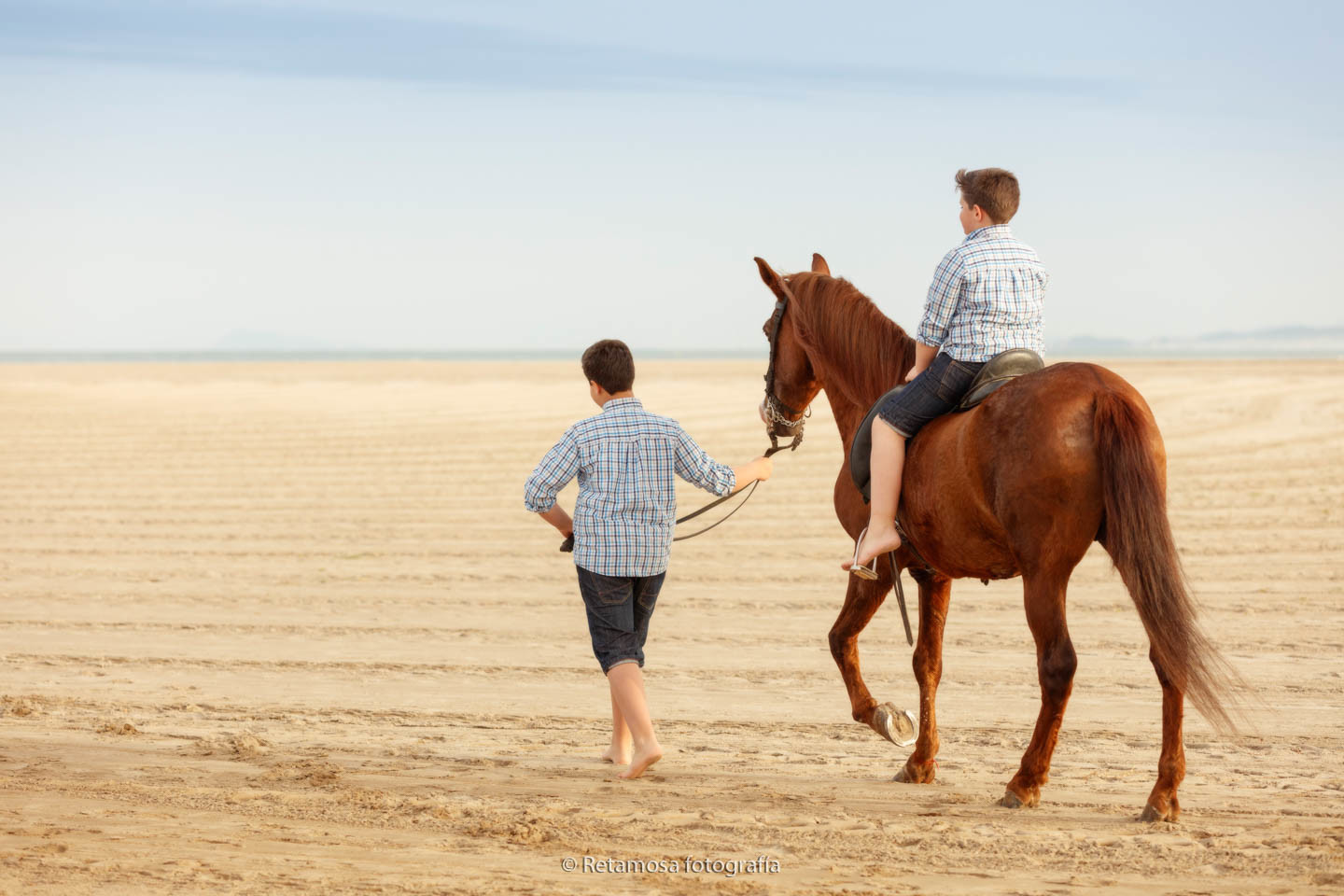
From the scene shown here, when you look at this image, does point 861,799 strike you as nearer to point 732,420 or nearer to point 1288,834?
point 1288,834

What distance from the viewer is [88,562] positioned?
970 centimetres

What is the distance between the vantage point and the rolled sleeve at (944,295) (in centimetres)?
476

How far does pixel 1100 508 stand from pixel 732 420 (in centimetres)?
1516

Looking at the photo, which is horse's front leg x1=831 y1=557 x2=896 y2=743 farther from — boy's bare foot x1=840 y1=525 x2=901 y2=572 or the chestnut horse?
boy's bare foot x1=840 y1=525 x2=901 y2=572

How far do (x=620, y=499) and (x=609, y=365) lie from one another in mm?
542

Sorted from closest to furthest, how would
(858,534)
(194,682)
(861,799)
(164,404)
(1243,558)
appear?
(861,799)
(858,534)
(194,682)
(1243,558)
(164,404)

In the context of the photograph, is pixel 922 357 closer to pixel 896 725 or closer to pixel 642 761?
pixel 896 725

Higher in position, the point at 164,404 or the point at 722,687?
the point at 164,404

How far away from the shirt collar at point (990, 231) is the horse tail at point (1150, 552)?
915 millimetres

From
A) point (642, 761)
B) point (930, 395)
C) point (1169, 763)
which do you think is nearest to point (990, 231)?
point (930, 395)

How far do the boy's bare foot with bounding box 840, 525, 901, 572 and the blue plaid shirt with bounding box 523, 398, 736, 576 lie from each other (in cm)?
61

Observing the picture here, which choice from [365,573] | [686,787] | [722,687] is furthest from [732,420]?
[686,787]

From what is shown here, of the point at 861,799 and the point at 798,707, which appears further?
the point at 798,707

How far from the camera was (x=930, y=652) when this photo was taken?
17.2 ft
